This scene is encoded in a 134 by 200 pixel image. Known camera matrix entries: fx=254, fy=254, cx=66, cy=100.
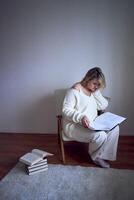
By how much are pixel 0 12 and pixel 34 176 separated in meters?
2.32

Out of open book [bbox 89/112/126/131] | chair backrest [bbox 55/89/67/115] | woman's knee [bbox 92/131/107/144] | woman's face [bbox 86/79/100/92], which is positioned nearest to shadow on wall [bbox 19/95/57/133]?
chair backrest [bbox 55/89/67/115]

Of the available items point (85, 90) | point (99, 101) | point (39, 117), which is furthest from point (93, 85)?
point (39, 117)

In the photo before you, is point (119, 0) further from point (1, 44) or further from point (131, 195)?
point (131, 195)

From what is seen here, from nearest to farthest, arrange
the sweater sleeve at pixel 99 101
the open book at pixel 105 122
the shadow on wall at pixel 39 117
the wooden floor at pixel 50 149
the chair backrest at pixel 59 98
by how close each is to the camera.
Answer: the open book at pixel 105 122 → the wooden floor at pixel 50 149 → the sweater sleeve at pixel 99 101 → the chair backrest at pixel 59 98 → the shadow on wall at pixel 39 117

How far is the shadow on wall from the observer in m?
3.70

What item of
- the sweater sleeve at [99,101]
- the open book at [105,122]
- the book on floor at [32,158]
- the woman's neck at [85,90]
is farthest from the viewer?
the sweater sleeve at [99,101]

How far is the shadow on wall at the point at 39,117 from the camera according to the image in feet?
12.1

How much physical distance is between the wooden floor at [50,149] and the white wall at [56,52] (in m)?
0.24

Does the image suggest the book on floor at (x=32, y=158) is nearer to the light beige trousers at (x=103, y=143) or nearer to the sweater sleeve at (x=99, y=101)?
the light beige trousers at (x=103, y=143)

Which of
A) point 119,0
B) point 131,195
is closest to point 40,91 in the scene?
point 119,0

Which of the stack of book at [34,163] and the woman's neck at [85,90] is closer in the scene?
the stack of book at [34,163]

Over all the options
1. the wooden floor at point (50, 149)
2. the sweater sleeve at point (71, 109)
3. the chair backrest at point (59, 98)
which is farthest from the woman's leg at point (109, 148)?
the chair backrest at point (59, 98)

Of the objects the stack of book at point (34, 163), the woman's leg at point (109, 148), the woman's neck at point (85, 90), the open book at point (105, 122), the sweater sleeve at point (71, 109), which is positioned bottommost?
the stack of book at point (34, 163)

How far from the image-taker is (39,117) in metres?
3.78
